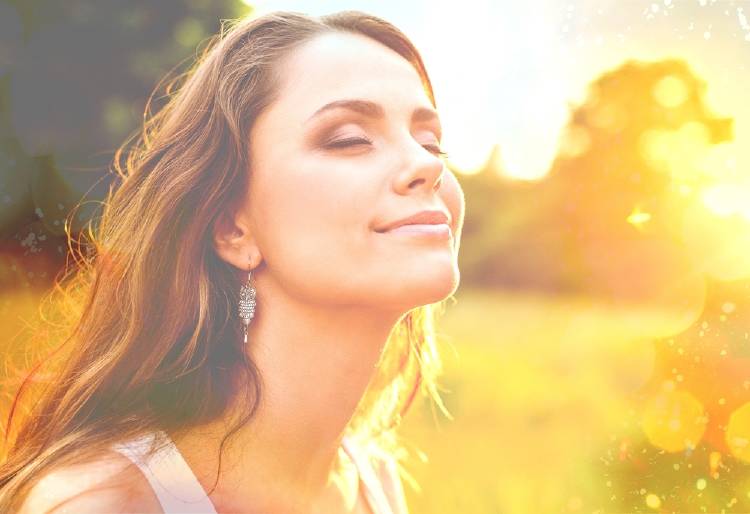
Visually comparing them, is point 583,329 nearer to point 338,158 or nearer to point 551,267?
point 551,267

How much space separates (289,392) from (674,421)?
3.90m

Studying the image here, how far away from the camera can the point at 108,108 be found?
→ 5.91 m

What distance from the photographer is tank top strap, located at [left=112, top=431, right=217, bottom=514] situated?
6.74 ft

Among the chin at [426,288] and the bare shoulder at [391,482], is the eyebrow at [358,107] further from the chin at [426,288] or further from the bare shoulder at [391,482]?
the bare shoulder at [391,482]

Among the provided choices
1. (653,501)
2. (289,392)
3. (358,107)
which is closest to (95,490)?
(289,392)

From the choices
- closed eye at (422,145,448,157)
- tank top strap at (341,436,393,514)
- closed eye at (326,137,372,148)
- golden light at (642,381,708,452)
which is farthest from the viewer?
golden light at (642,381,708,452)

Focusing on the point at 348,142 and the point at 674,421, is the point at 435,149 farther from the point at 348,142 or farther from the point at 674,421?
the point at 674,421

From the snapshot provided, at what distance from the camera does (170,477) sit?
2100 millimetres

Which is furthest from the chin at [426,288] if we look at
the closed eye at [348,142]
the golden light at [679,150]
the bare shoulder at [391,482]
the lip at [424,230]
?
the golden light at [679,150]

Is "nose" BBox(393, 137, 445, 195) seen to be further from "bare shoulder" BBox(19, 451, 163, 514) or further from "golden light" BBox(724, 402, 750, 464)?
"golden light" BBox(724, 402, 750, 464)

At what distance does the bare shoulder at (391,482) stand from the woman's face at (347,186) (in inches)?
46.3

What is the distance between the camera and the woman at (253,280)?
210cm

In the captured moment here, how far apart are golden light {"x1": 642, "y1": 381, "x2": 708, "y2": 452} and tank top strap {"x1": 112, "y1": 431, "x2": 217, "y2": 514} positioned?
13.0ft

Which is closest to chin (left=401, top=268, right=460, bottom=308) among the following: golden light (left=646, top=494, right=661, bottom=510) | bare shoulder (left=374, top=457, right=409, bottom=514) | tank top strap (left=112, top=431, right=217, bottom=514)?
tank top strap (left=112, top=431, right=217, bottom=514)
